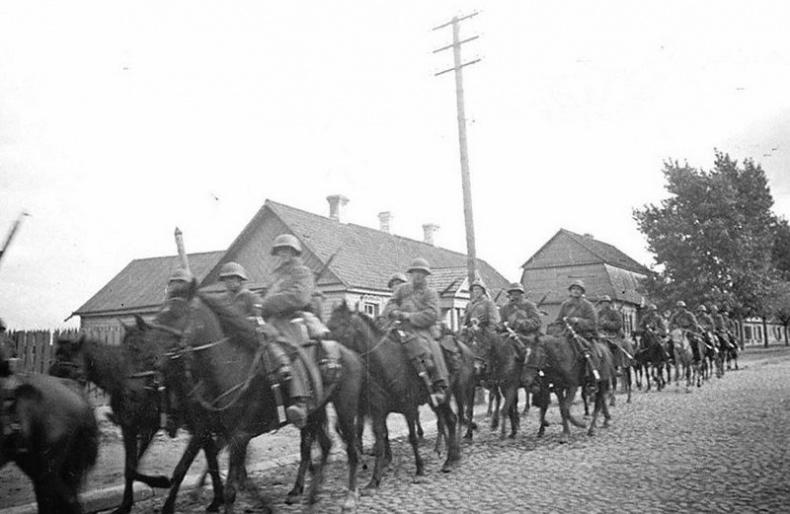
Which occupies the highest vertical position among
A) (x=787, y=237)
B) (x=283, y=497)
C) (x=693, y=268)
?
(x=787, y=237)

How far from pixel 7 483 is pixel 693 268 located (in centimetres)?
4027

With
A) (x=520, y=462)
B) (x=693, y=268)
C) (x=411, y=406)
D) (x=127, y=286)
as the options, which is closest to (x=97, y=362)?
(x=411, y=406)

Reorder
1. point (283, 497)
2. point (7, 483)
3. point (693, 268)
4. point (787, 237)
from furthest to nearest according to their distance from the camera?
point (787, 237) → point (693, 268) → point (7, 483) → point (283, 497)

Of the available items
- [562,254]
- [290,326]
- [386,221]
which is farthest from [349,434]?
[562,254]

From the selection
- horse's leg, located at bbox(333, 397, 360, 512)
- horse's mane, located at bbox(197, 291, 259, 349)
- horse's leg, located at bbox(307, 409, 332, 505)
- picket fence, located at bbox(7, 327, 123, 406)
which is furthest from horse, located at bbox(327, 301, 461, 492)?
picket fence, located at bbox(7, 327, 123, 406)

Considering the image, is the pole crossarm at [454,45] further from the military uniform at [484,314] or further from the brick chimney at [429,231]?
the brick chimney at [429,231]

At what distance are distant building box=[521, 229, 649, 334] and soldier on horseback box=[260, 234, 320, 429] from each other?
1778 inches

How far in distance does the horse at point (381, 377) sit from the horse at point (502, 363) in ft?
8.60

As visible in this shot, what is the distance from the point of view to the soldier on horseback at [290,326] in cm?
668

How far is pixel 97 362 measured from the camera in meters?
7.34

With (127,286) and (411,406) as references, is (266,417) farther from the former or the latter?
(127,286)

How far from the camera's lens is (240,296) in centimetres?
789

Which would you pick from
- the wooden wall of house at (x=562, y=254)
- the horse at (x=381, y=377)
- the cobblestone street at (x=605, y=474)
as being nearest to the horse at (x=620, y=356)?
the cobblestone street at (x=605, y=474)

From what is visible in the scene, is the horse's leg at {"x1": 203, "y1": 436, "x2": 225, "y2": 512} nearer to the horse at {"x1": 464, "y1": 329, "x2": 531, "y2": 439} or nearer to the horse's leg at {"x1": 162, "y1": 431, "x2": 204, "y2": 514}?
the horse's leg at {"x1": 162, "y1": 431, "x2": 204, "y2": 514}
